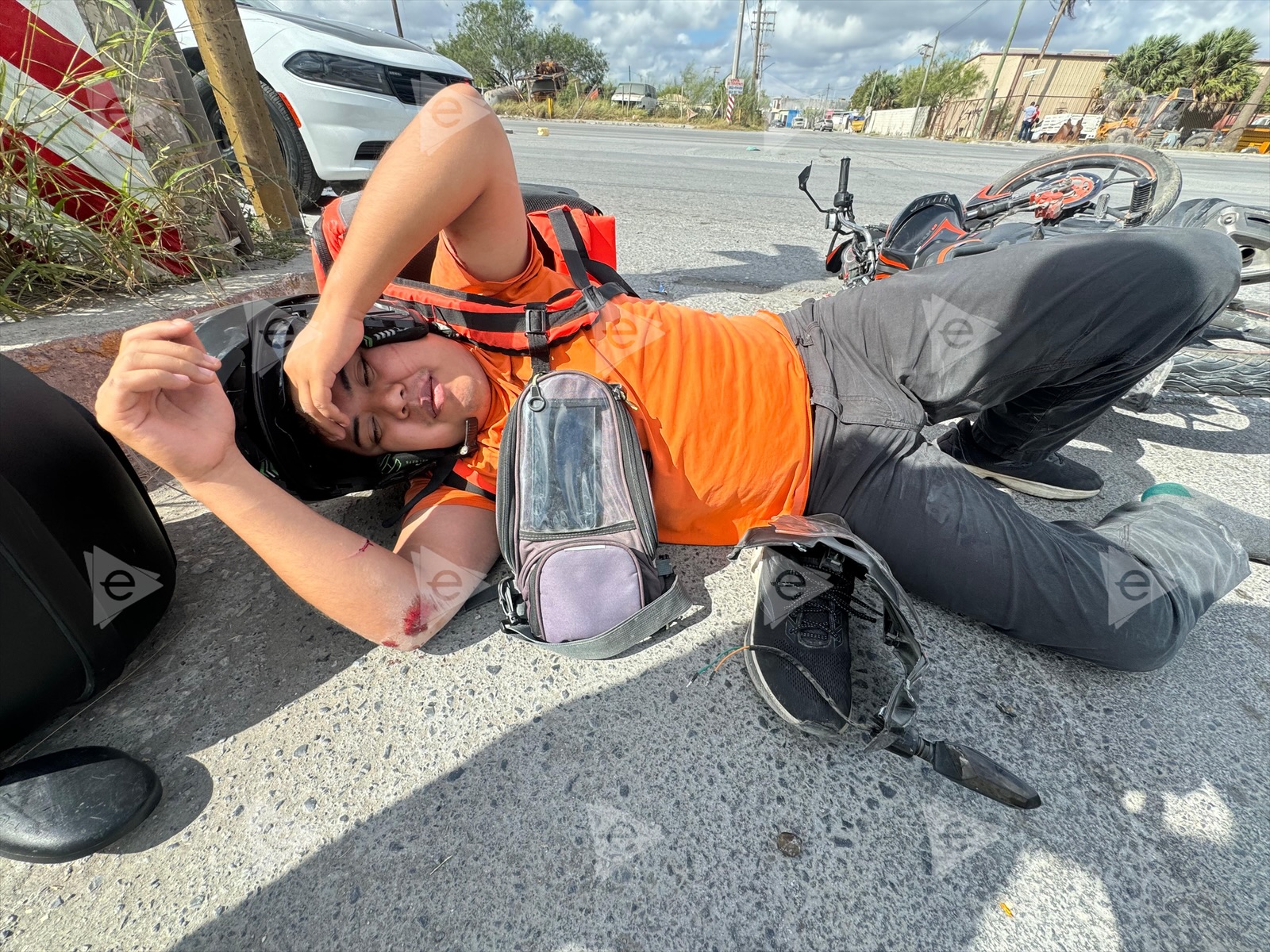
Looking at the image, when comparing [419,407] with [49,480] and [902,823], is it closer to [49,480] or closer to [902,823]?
[49,480]

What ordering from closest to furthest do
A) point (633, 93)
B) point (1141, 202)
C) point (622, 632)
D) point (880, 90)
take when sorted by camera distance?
point (622, 632) < point (1141, 202) < point (633, 93) < point (880, 90)

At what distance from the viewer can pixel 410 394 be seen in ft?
4.29

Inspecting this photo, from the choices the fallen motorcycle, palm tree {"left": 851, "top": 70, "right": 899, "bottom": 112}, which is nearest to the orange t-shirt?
the fallen motorcycle

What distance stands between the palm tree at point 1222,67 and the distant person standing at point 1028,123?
26.0 ft

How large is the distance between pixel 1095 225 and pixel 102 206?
3.93 meters

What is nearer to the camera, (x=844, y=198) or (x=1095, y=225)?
(x=1095, y=225)

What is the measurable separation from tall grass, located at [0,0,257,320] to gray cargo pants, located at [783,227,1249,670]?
98.3 inches

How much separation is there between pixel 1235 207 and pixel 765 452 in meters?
2.19

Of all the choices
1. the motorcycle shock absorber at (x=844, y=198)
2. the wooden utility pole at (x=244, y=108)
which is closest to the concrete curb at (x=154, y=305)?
the wooden utility pole at (x=244, y=108)

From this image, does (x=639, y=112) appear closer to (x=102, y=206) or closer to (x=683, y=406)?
(x=102, y=206)

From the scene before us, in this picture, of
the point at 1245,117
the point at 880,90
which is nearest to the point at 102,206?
the point at 1245,117

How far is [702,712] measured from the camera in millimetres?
1214

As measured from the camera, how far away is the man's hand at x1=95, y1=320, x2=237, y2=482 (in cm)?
96

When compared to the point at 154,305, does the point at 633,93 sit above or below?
above
